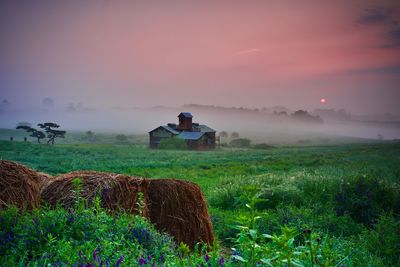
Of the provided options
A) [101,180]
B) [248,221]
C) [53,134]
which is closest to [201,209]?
[101,180]

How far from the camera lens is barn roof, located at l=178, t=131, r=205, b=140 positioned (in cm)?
6462

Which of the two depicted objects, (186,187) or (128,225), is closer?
(128,225)

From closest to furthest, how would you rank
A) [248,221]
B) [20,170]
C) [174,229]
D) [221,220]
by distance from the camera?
1. [248,221]
2. [20,170]
3. [174,229]
4. [221,220]

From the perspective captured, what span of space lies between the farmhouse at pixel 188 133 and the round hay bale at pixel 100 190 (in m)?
57.2

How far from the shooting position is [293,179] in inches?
608

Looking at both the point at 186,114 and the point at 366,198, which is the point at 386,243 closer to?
the point at 366,198

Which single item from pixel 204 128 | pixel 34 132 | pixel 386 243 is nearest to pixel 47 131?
pixel 34 132

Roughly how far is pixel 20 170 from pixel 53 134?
5440 cm

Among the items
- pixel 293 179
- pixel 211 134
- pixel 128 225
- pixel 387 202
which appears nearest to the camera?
pixel 128 225

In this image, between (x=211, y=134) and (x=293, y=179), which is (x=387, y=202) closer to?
(x=293, y=179)

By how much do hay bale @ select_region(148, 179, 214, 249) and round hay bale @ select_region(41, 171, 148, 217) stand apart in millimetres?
280

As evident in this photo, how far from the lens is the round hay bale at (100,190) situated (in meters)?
6.33

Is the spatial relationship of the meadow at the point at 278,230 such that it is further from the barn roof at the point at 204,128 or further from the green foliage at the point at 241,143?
the green foliage at the point at 241,143

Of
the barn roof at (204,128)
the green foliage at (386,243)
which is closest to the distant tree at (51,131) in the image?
the barn roof at (204,128)
